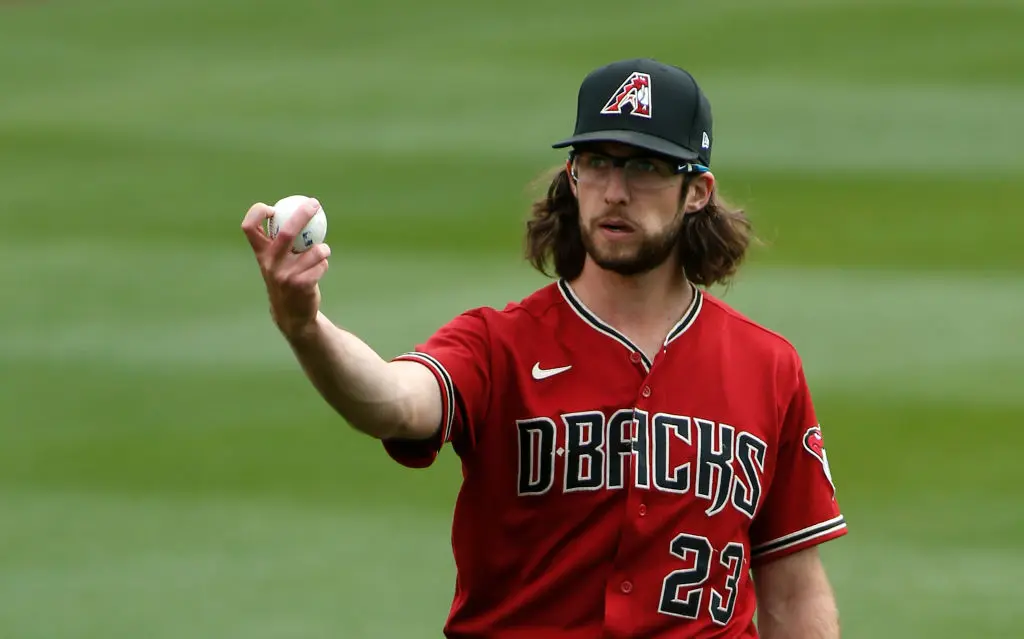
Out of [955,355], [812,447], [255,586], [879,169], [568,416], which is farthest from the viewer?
[879,169]

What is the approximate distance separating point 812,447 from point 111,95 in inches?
300

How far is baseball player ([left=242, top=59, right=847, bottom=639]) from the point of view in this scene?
384cm

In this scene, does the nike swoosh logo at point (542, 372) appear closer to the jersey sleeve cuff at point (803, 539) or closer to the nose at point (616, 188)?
the nose at point (616, 188)

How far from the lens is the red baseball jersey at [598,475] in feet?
12.6

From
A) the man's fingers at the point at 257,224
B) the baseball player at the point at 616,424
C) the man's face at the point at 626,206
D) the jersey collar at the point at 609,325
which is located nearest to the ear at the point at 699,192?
the baseball player at the point at 616,424

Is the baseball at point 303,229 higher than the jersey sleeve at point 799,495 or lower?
higher

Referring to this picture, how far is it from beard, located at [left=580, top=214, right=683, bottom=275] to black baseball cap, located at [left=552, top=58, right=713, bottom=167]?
204 millimetres

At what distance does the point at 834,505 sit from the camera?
4.18m

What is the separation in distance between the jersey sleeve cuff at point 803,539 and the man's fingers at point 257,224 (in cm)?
173

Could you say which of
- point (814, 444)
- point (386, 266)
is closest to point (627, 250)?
point (814, 444)

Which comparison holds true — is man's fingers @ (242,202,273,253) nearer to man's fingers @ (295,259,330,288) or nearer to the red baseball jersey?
man's fingers @ (295,259,330,288)

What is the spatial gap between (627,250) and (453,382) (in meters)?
0.54

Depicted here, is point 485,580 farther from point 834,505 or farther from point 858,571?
Result: point 858,571

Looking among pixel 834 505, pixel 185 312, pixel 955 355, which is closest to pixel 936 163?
pixel 955 355
